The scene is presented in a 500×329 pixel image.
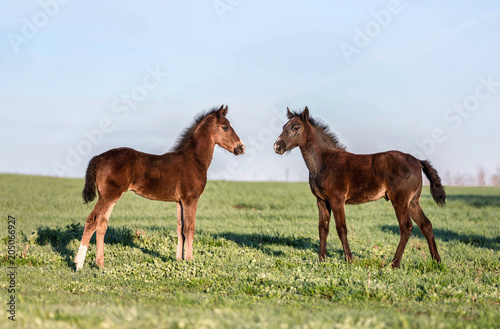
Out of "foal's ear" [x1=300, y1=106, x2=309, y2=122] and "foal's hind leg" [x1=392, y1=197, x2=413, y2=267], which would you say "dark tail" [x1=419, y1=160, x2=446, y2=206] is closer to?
"foal's hind leg" [x1=392, y1=197, x2=413, y2=267]

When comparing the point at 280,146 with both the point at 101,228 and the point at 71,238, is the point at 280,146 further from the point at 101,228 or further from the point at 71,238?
the point at 71,238

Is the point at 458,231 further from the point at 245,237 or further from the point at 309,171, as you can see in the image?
the point at 309,171

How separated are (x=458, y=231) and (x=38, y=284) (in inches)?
643

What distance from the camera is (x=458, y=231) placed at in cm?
2002

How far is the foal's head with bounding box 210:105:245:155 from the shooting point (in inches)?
489

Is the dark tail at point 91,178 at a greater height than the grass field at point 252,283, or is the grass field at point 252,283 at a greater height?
the dark tail at point 91,178

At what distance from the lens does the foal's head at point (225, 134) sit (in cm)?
1241

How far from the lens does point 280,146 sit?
11.6 m

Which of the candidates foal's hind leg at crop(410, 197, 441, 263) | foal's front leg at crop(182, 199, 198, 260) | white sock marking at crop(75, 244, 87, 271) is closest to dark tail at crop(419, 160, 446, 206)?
foal's hind leg at crop(410, 197, 441, 263)

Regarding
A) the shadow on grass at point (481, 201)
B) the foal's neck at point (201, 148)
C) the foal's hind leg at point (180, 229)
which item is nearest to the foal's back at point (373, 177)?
the foal's neck at point (201, 148)

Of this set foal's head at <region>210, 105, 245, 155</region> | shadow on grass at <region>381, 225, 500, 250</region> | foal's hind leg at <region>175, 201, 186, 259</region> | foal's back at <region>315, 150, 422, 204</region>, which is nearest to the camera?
foal's back at <region>315, 150, 422, 204</region>

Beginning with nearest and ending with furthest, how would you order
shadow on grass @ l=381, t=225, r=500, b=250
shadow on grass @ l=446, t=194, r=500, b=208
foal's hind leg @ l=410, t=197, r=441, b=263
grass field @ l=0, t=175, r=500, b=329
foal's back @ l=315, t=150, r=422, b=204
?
1. grass field @ l=0, t=175, r=500, b=329
2. foal's back @ l=315, t=150, r=422, b=204
3. foal's hind leg @ l=410, t=197, r=441, b=263
4. shadow on grass @ l=381, t=225, r=500, b=250
5. shadow on grass @ l=446, t=194, r=500, b=208

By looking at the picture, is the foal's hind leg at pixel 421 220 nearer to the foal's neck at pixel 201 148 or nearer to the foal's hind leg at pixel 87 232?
the foal's neck at pixel 201 148

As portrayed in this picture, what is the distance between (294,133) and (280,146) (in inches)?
18.8
